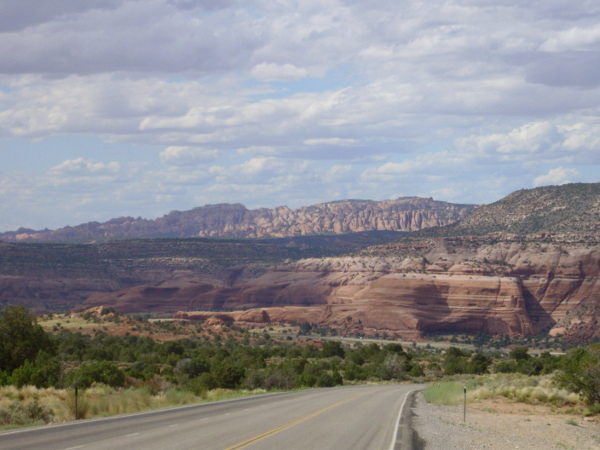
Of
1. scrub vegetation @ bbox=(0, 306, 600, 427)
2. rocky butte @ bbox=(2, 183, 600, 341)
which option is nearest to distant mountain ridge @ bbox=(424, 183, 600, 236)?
rocky butte @ bbox=(2, 183, 600, 341)

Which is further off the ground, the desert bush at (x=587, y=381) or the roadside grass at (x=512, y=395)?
the desert bush at (x=587, y=381)

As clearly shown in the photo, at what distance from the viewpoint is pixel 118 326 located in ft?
285

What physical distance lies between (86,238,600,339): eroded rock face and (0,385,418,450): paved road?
282 feet

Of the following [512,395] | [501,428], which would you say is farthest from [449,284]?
[501,428]

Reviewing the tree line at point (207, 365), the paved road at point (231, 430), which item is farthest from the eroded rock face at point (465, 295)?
the paved road at point (231, 430)

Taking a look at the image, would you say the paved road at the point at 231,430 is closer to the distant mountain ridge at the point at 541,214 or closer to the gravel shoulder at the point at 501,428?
the gravel shoulder at the point at 501,428

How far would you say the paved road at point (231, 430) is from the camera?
18125 mm

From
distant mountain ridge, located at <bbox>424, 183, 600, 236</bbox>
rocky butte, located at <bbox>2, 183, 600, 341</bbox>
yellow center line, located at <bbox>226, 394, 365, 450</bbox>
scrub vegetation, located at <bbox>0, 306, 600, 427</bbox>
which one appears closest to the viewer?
yellow center line, located at <bbox>226, 394, 365, 450</bbox>

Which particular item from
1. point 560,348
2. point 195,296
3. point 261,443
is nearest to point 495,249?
point 560,348

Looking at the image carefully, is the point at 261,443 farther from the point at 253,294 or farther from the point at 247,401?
the point at 253,294

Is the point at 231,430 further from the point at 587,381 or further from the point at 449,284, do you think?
the point at 449,284

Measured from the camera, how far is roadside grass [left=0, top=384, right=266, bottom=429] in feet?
75.6

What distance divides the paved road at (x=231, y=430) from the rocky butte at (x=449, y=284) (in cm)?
8592

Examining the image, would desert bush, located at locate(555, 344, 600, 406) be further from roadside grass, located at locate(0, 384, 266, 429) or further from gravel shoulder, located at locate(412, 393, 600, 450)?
roadside grass, located at locate(0, 384, 266, 429)
